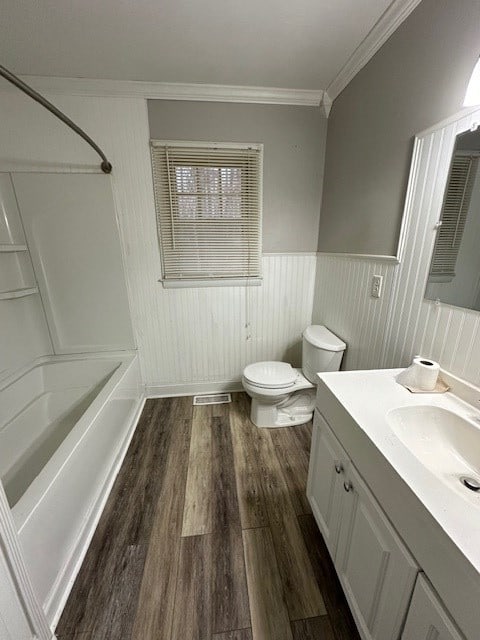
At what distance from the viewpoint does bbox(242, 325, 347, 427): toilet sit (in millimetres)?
1676

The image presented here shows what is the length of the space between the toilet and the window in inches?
28.1

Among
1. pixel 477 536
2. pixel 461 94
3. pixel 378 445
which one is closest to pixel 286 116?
pixel 461 94

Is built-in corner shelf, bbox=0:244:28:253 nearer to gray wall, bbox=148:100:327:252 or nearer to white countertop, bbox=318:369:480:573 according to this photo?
gray wall, bbox=148:100:327:252

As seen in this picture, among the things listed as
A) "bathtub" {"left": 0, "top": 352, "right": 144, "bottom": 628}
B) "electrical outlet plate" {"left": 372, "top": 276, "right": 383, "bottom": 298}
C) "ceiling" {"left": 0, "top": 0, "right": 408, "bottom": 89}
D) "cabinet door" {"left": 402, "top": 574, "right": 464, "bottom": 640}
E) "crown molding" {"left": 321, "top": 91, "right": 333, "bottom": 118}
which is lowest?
"bathtub" {"left": 0, "top": 352, "right": 144, "bottom": 628}

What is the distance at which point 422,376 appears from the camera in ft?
3.05

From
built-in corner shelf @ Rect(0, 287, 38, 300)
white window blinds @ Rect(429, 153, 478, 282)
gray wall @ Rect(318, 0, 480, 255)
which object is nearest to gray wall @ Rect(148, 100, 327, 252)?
gray wall @ Rect(318, 0, 480, 255)

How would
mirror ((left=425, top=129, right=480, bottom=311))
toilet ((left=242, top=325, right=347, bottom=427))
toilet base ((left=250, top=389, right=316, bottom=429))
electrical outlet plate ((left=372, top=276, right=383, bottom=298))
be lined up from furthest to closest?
toilet base ((left=250, top=389, right=316, bottom=429)), toilet ((left=242, top=325, right=347, bottom=427)), electrical outlet plate ((left=372, top=276, right=383, bottom=298)), mirror ((left=425, top=129, right=480, bottom=311))

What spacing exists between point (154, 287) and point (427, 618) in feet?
6.66

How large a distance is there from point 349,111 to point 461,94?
0.82 m

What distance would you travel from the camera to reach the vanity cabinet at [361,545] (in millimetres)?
620

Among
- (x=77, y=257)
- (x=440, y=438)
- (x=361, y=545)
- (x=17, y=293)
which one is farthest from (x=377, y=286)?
(x=17, y=293)

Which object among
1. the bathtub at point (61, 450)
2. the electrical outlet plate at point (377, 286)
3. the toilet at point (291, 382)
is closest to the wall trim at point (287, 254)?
the toilet at point (291, 382)

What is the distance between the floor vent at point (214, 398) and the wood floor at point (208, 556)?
1.65ft

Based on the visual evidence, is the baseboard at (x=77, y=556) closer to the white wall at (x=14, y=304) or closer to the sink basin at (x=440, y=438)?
the white wall at (x=14, y=304)
